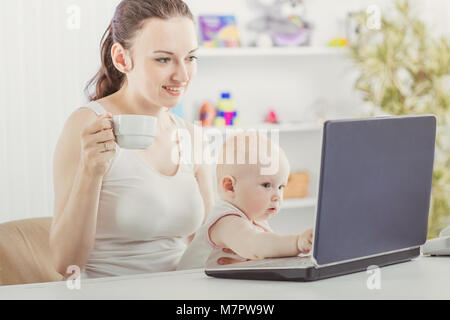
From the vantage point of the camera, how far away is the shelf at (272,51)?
361 cm

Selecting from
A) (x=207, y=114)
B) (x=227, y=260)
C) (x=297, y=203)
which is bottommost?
(x=297, y=203)

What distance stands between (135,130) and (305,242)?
38cm

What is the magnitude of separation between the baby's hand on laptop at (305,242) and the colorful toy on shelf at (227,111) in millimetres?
2563

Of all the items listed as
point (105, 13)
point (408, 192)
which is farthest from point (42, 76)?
point (408, 192)

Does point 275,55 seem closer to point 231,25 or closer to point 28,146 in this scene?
point 231,25

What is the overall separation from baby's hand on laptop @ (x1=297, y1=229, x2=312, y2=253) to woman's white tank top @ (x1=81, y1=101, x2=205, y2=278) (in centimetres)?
53

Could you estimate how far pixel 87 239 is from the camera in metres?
1.51

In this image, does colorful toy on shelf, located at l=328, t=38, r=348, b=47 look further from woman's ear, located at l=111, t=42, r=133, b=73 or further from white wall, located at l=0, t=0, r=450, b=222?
woman's ear, located at l=111, t=42, r=133, b=73

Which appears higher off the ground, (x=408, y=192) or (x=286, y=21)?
(x=286, y=21)

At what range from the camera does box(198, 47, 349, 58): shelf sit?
3.61 meters

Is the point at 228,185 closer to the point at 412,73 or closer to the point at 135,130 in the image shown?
the point at 135,130

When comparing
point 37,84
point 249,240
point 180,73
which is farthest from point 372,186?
point 37,84

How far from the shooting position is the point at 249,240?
127 centimetres
